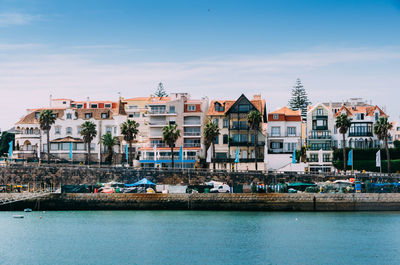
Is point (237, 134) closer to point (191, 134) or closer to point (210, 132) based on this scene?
point (191, 134)

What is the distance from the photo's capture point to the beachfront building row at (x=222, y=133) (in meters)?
98.2

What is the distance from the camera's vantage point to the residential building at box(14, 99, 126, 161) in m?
106

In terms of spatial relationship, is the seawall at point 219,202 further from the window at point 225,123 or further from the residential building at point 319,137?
the window at point 225,123

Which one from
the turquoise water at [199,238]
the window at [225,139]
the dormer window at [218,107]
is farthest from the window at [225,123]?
the turquoise water at [199,238]

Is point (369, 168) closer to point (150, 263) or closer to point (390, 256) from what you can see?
point (390, 256)

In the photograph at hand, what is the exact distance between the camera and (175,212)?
229 ft

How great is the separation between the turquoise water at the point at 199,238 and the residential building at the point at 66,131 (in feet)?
121

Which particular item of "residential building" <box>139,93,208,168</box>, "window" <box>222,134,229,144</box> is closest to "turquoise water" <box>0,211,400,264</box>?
"residential building" <box>139,93,208,168</box>

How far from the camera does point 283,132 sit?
101750 millimetres

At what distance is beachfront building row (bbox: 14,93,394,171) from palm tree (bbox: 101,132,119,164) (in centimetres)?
110

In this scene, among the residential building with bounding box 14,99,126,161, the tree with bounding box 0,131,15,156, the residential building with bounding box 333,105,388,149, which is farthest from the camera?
the tree with bounding box 0,131,15,156

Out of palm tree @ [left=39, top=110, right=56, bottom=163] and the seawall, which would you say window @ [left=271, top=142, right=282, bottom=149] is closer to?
the seawall

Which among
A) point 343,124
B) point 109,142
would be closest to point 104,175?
point 109,142

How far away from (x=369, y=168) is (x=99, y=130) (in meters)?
47.0
